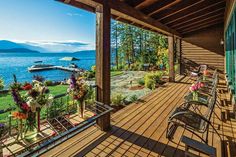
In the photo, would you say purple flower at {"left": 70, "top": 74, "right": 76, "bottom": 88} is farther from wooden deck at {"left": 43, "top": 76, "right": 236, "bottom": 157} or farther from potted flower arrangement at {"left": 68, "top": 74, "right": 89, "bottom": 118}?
wooden deck at {"left": 43, "top": 76, "right": 236, "bottom": 157}

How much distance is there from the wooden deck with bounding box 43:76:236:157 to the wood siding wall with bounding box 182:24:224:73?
6.20 m

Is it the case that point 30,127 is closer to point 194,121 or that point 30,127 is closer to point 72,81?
point 72,81

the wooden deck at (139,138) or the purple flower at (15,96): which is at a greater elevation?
the purple flower at (15,96)

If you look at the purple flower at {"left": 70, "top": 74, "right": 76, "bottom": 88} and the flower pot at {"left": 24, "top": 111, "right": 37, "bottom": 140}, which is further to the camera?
the purple flower at {"left": 70, "top": 74, "right": 76, "bottom": 88}

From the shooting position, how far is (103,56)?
3.21m

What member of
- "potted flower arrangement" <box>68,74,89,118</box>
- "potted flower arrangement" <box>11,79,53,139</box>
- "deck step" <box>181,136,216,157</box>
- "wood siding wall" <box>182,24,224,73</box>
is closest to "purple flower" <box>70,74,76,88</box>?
"potted flower arrangement" <box>68,74,89,118</box>

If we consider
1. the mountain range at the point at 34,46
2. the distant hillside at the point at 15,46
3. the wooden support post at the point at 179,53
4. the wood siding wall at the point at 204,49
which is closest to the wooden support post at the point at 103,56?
the wood siding wall at the point at 204,49

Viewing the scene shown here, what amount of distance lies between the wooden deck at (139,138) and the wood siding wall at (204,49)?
6.20 metres

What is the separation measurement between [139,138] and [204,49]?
8.77 meters

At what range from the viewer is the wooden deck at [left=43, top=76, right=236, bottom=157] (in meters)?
2.63

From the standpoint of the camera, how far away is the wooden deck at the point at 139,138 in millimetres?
2629

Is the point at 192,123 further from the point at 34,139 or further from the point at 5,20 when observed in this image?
the point at 5,20

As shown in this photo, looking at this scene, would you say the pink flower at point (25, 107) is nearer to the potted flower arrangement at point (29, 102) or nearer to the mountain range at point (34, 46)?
the potted flower arrangement at point (29, 102)

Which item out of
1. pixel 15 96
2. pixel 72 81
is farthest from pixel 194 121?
pixel 15 96
